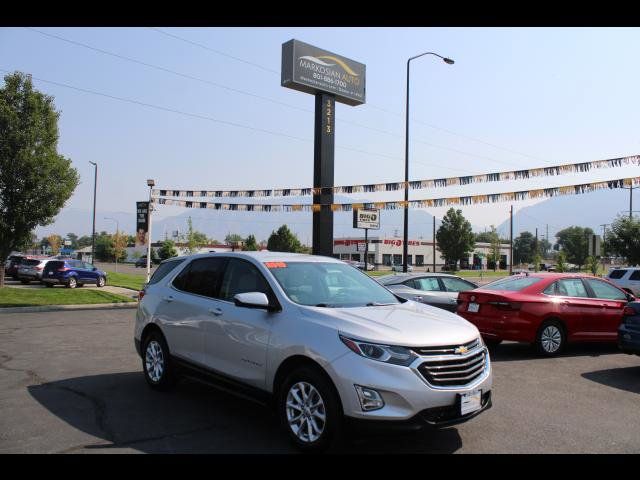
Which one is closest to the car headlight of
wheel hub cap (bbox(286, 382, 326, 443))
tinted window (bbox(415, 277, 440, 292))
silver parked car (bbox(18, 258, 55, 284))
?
wheel hub cap (bbox(286, 382, 326, 443))

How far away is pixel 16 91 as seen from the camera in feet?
72.7

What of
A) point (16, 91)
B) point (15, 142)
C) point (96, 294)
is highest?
point (16, 91)

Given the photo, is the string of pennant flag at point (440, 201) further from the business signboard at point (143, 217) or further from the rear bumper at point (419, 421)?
the rear bumper at point (419, 421)

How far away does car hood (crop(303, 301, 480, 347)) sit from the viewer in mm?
4484

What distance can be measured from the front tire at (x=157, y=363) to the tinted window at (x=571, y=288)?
695 centimetres

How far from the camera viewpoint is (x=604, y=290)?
10.3 meters

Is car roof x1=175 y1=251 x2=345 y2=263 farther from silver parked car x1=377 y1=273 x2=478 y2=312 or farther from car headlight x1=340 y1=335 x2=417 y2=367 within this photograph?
silver parked car x1=377 y1=273 x2=478 y2=312

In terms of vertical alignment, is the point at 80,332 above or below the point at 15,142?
below

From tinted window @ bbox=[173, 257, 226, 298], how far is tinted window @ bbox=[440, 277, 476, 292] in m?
8.06
